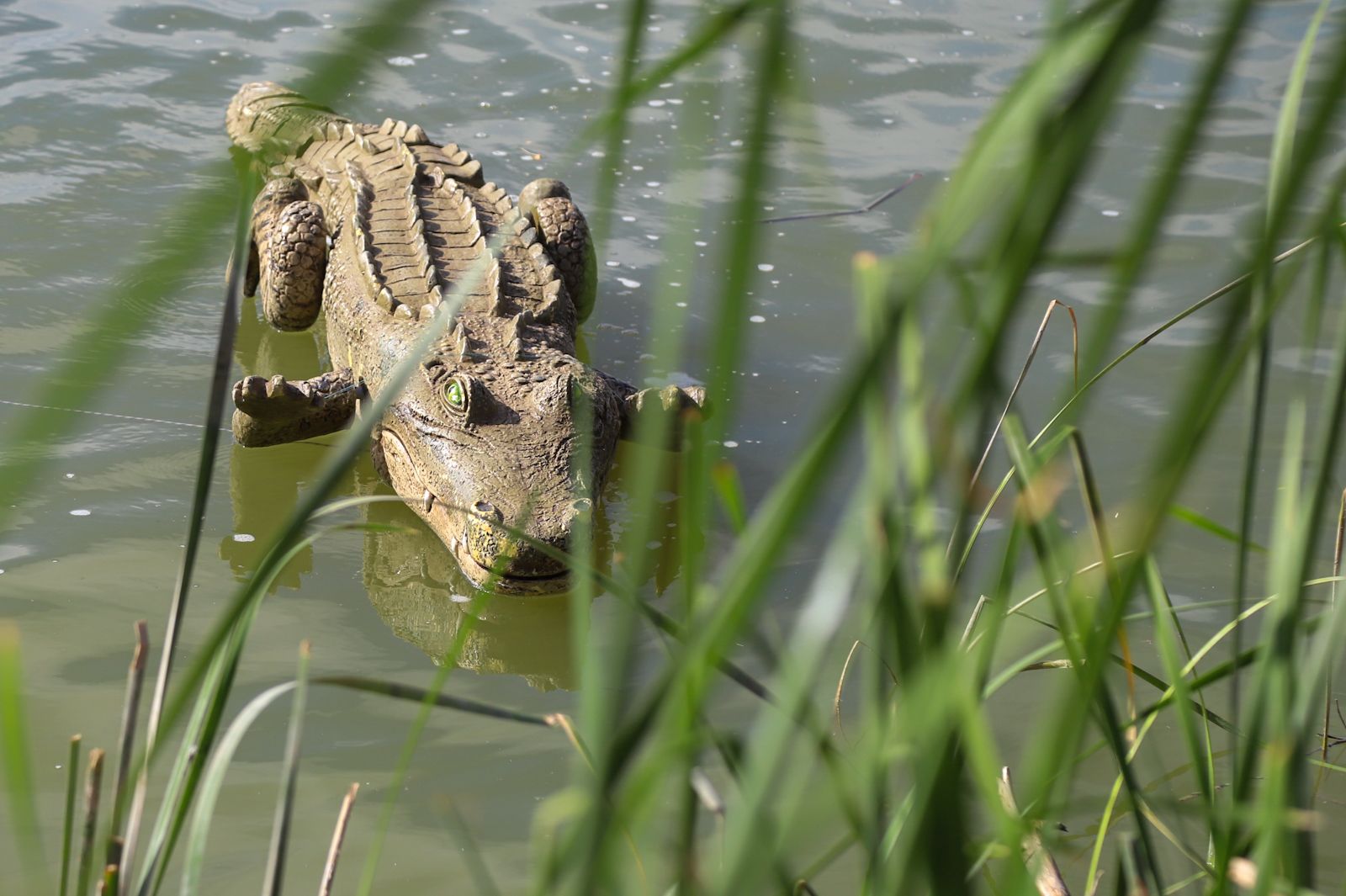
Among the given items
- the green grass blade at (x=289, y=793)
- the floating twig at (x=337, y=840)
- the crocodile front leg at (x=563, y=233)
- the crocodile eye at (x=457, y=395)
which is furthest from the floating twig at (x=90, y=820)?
the crocodile front leg at (x=563, y=233)

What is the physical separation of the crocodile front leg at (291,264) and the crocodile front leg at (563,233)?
0.91 m

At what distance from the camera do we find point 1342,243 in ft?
4.22

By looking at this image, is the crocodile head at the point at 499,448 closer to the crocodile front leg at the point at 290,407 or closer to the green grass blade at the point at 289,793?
the crocodile front leg at the point at 290,407

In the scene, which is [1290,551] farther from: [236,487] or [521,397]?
[236,487]

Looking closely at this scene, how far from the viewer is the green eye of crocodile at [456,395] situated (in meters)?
3.97

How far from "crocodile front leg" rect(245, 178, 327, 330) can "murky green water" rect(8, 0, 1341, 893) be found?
5.5 inches

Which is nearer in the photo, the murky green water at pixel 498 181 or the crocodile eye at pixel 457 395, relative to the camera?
the murky green water at pixel 498 181

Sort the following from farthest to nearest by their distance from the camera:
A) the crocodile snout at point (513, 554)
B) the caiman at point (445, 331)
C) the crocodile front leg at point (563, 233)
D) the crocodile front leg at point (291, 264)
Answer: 1. the crocodile front leg at point (563, 233)
2. the crocodile front leg at point (291, 264)
3. the caiman at point (445, 331)
4. the crocodile snout at point (513, 554)

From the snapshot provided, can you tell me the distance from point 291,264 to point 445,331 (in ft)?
4.61

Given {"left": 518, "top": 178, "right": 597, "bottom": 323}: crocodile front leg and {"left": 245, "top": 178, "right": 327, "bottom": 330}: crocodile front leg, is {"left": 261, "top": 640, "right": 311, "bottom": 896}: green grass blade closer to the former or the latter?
{"left": 518, "top": 178, "right": 597, "bottom": 323}: crocodile front leg

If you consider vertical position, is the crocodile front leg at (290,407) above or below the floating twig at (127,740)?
below

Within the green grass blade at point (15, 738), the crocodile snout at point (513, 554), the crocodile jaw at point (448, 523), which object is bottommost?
the crocodile jaw at point (448, 523)

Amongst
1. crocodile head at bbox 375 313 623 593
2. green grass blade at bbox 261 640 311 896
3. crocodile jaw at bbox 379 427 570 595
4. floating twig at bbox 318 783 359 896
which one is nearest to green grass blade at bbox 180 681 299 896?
green grass blade at bbox 261 640 311 896

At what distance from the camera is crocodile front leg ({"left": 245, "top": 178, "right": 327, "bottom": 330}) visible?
5.20 m
